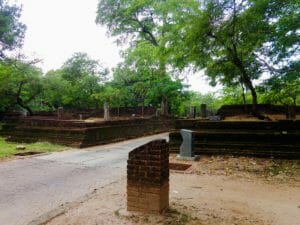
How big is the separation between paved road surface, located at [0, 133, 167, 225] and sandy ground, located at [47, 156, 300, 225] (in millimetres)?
597

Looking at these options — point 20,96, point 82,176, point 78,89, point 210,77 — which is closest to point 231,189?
point 82,176

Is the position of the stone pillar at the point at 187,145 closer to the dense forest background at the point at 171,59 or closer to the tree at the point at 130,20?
the dense forest background at the point at 171,59

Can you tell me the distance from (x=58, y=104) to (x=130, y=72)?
26.3 feet

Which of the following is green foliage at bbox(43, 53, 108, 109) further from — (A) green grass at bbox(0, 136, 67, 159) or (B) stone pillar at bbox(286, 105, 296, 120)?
(B) stone pillar at bbox(286, 105, 296, 120)

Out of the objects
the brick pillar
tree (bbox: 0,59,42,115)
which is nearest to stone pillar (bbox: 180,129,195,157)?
the brick pillar

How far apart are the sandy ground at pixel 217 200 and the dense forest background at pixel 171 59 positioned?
11.8ft

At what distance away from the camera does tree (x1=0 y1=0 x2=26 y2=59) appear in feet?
82.1

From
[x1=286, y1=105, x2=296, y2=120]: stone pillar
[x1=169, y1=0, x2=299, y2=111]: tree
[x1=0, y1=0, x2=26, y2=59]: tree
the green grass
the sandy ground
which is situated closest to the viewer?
the sandy ground

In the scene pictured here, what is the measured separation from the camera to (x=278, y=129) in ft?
37.7

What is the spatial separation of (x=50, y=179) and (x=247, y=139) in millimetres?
6915

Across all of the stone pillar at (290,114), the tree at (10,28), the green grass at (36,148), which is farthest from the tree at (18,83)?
the stone pillar at (290,114)

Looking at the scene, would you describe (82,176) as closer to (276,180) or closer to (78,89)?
(276,180)

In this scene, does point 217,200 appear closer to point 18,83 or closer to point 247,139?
point 247,139

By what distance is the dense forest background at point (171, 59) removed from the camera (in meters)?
10.8
